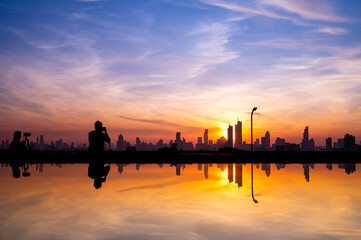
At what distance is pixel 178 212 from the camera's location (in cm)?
1014

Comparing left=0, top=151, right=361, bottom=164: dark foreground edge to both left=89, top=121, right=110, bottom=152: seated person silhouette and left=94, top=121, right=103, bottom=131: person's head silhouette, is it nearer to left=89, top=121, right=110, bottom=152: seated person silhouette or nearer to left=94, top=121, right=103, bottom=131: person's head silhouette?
left=89, top=121, right=110, bottom=152: seated person silhouette

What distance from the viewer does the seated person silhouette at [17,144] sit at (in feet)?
121

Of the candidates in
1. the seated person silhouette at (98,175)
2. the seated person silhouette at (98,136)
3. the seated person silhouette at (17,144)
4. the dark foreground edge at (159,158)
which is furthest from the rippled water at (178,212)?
the seated person silhouette at (17,144)

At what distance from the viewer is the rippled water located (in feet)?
25.8

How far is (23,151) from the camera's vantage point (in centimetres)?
4025

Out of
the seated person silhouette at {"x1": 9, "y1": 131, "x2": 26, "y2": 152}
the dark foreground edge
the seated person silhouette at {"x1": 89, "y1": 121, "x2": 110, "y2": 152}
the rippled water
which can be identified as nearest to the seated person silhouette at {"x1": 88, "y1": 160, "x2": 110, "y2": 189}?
the rippled water

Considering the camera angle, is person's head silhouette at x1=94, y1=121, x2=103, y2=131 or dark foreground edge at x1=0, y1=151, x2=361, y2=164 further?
dark foreground edge at x1=0, y1=151, x2=361, y2=164

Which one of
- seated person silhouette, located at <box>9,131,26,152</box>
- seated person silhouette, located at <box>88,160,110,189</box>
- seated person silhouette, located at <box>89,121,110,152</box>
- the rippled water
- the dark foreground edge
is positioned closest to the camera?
the rippled water

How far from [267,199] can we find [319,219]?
3.27 meters

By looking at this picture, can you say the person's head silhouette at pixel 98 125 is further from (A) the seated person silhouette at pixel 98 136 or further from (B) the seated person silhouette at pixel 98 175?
(B) the seated person silhouette at pixel 98 175

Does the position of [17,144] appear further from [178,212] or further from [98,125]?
[178,212]

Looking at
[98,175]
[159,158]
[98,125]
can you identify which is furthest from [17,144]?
[98,175]

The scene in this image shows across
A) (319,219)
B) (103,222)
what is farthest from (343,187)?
(103,222)

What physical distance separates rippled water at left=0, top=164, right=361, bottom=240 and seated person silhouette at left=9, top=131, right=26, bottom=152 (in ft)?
74.5
